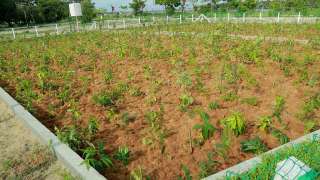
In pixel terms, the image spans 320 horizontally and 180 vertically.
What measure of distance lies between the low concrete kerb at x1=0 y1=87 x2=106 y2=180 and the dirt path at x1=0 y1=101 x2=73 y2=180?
0.10 meters

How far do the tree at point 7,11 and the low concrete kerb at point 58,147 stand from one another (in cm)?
4381

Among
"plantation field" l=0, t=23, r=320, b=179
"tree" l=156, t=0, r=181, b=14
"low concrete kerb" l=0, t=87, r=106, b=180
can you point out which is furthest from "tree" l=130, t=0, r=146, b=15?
"low concrete kerb" l=0, t=87, r=106, b=180

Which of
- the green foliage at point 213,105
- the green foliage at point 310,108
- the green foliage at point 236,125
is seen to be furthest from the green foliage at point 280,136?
the green foliage at point 213,105

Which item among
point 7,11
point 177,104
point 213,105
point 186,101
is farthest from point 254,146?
point 7,11

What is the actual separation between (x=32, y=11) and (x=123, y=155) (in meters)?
51.2

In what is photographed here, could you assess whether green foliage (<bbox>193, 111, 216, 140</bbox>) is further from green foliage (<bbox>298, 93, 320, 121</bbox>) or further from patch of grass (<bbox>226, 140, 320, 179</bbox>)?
green foliage (<bbox>298, 93, 320, 121</bbox>)

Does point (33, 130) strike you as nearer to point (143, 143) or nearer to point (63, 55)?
point (143, 143)

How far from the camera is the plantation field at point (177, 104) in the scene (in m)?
3.97

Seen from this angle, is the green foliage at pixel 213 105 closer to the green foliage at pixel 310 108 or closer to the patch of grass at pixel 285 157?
the green foliage at pixel 310 108

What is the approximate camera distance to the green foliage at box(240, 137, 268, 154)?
12.8 ft

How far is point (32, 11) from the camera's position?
49375 mm

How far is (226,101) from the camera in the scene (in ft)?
17.7

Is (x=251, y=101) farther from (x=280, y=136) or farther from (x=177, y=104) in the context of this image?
(x=177, y=104)

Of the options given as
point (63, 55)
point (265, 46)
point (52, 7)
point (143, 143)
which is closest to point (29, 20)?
point (52, 7)
